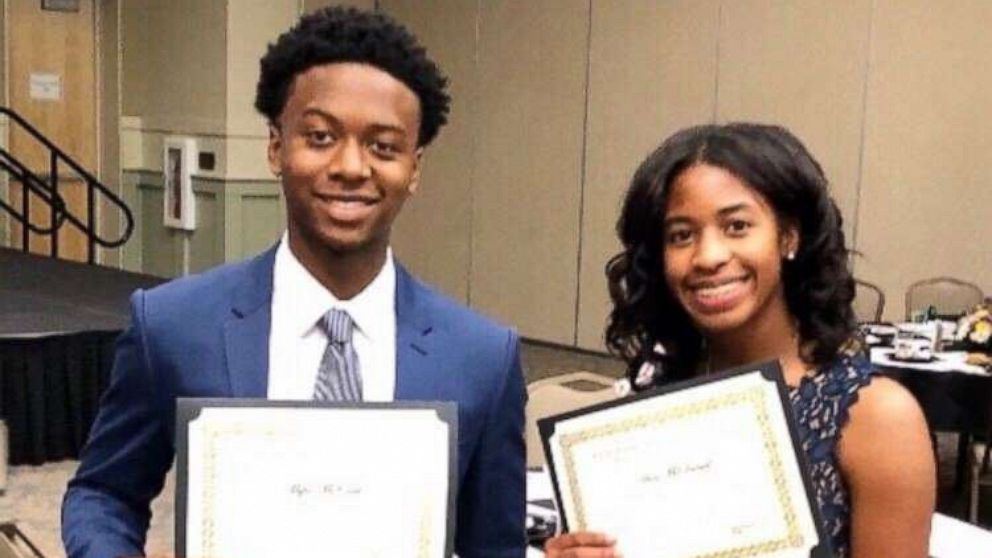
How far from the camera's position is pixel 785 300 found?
1.58 metres

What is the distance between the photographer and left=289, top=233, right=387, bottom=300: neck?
1.40 metres

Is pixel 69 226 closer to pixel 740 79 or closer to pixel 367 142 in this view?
pixel 740 79

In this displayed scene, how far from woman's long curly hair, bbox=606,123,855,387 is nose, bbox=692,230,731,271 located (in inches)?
3.0

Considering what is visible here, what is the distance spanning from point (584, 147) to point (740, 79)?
136 cm

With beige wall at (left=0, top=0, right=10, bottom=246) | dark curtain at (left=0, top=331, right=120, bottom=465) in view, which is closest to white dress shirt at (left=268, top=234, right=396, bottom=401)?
dark curtain at (left=0, top=331, right=120, bottom=465)

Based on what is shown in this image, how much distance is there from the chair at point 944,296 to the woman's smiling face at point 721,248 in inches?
223

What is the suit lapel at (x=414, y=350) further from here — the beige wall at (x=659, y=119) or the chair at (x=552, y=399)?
the beige wall at (x=659, y=119)

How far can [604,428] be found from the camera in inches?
57.2

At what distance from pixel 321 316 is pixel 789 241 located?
1.93ft

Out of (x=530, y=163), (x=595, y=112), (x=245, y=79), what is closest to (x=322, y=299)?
(x=595, y=112)

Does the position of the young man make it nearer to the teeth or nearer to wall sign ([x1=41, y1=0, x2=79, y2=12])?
the teeth

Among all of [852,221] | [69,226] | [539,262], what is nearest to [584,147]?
[539,262]

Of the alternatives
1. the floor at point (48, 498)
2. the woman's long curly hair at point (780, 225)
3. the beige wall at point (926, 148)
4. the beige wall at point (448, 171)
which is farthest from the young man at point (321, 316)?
the beige wall at point (448, 171)

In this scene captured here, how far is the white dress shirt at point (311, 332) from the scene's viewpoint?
4.62 ft
